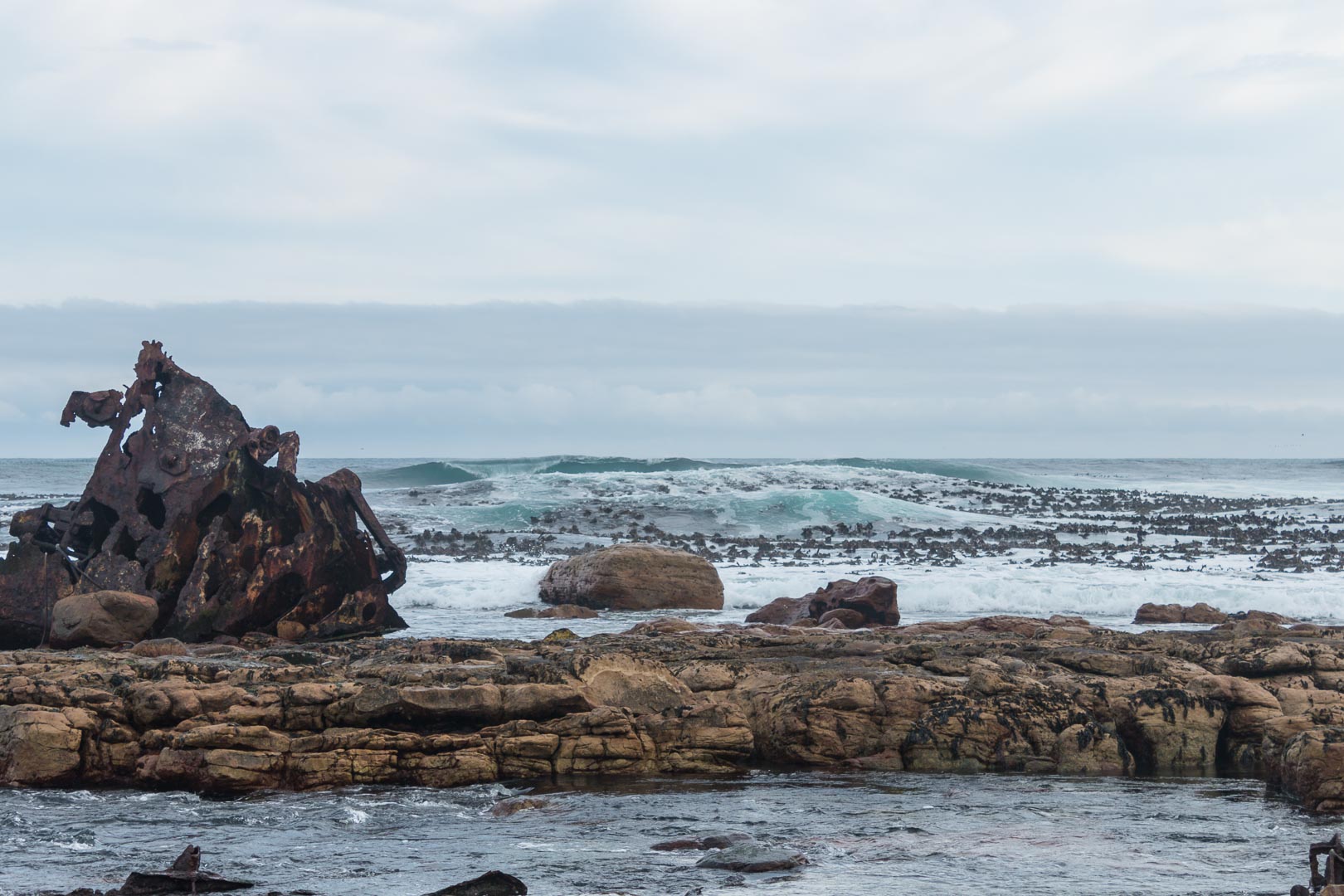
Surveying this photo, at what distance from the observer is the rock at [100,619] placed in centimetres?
1505

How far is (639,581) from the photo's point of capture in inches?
883

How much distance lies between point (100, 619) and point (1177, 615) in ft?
52.5

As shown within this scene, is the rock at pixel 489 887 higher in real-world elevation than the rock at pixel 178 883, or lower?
higher

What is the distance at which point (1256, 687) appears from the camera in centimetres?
1120

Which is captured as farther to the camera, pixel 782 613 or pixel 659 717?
pixel 782 613

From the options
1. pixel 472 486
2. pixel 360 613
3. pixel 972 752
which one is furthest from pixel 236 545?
pixel 472 486

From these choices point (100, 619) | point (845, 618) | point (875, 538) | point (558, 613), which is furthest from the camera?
Result: point (875, 538)

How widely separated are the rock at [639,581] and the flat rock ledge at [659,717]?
9812 mm

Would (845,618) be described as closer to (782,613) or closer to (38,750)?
(782,613)

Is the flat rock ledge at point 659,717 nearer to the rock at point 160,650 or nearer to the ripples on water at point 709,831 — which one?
the ripples on water at point 709,831

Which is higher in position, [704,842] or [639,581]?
[639,581]

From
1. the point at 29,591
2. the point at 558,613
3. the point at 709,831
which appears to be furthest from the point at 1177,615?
the point at 29,591

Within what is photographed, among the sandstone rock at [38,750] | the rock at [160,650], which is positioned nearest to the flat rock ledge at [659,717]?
the sandstone rock at [38,750]

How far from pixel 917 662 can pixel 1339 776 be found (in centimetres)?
411
